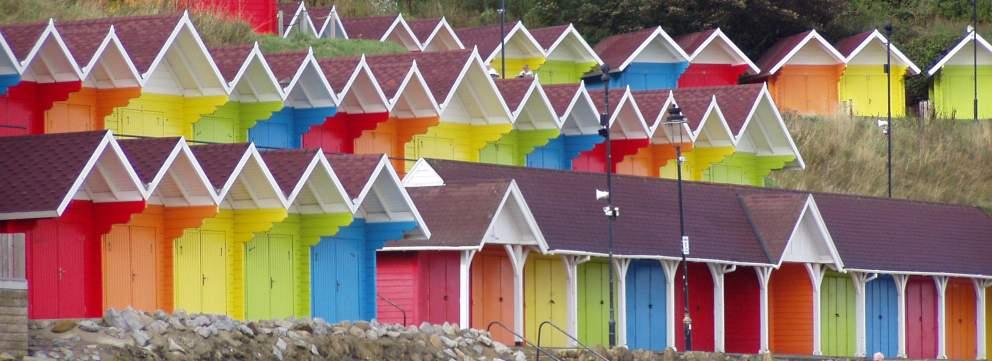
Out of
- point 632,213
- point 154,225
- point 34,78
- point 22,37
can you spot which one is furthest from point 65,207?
point 632,213

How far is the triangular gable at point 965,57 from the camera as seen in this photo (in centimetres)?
9156

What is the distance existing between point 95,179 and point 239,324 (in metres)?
3.90

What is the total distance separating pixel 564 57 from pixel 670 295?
26861 mm

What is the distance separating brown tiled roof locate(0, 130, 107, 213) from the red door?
31.3 m

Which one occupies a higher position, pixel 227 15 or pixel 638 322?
pixel 227 15

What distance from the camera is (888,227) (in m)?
62.0

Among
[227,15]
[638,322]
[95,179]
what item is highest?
[227,15]

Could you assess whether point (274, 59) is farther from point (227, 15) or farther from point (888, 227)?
point (888, 227)

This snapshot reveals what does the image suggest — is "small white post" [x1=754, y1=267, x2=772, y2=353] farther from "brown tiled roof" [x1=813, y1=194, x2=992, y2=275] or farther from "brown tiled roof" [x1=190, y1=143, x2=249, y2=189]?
"brown tiled roof" [x1=190, y1=143, x2=249, y2=189]

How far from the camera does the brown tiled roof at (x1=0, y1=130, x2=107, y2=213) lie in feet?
121

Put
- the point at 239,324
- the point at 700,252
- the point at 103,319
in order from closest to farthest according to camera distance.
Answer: the point at 103,319
the point at 239,324
the point at 700,252

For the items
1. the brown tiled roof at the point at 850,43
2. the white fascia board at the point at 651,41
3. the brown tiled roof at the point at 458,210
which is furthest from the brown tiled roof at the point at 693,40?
the brown tiled roof at the point at 458,210

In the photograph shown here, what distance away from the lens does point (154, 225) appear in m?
41.0

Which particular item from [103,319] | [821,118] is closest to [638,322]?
[103,319]
